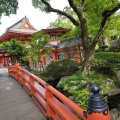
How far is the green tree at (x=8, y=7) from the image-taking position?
948 cm

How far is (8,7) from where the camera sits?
388 inches

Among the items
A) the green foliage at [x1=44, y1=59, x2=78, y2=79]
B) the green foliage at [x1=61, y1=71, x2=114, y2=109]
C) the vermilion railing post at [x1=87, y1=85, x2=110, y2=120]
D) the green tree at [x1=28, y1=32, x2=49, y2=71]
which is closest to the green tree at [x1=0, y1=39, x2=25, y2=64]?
the green tree at [x1=28, y1=32, x2=49, y2=71]

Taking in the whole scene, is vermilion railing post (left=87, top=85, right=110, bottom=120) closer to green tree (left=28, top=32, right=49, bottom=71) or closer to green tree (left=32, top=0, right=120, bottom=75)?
green tree (left=32, top=0, right=120, bottom=75)

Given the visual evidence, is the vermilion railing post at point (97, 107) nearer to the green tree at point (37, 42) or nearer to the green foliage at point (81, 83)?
the green foliage at point (81, 83)

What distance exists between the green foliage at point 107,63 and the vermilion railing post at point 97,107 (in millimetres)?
9820

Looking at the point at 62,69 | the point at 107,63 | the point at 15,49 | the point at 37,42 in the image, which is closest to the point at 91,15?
the point at 107,63

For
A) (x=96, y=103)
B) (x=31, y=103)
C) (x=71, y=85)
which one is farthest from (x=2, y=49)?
(x=96, y=103)

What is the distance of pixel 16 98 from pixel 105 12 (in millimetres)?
7658

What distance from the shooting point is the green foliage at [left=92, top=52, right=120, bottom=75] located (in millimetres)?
10934

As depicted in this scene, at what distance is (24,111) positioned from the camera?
402 centimetres

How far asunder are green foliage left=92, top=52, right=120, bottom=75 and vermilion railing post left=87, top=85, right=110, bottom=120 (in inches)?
387

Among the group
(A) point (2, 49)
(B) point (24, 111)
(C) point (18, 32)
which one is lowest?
(B) point (24, 111)

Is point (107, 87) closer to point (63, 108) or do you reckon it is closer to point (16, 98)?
point (16, 98)

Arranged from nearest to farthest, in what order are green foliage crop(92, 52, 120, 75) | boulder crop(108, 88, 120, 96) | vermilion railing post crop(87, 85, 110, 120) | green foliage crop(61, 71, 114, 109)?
vermilion railing post crop(87, 85, 110, 120), green foliage crop(61, 71, 114, 109), boulder crop(108, 88, 120, 96), green foliage crop(92, 52, 120, 75)
